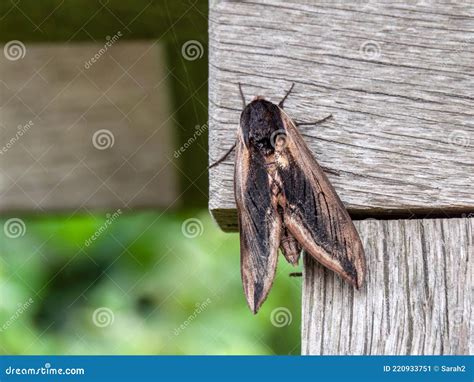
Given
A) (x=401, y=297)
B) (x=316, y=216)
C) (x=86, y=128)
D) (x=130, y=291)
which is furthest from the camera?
(x=130, y=291)

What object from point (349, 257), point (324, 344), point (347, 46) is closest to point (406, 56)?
point (347, 46)

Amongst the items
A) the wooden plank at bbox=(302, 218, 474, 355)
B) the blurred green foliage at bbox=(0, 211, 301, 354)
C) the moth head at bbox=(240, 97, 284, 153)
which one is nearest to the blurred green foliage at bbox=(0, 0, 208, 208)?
the blurred green foliage at bbox=(0, 211, 301, 354)

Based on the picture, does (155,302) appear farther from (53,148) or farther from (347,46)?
(347,46)

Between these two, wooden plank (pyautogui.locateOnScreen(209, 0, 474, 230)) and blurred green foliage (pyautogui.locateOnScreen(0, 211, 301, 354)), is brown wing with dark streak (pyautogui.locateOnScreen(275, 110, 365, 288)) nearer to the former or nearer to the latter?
wooden plank (pyautogui.locateOnScreen(209, 0, 474, 230))

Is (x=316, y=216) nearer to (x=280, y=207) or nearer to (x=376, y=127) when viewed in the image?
(x=280, y=207)

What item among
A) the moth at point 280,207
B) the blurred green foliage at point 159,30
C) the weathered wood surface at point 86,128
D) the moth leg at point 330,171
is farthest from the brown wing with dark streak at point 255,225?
the weathered wood surface at point 86,128

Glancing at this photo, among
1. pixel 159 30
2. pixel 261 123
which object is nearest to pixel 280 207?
pixel 261 123

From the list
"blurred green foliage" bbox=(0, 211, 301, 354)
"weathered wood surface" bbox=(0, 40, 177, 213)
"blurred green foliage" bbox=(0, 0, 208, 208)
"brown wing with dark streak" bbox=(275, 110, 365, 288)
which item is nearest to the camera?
"brown wing with dark streak" bbox=(275, 110, 365, 288)
